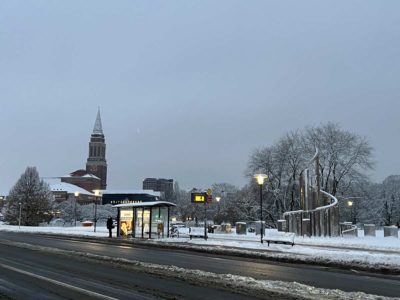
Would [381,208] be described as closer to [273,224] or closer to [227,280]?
[273,224]

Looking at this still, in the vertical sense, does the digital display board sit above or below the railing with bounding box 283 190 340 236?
above

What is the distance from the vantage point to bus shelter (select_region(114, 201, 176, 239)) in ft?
118

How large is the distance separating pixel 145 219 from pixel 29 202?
44100 mm

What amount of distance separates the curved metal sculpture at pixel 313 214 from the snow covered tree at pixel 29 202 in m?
47.1

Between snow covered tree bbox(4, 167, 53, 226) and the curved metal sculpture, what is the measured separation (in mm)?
47055

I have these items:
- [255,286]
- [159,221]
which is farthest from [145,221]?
[255,286]

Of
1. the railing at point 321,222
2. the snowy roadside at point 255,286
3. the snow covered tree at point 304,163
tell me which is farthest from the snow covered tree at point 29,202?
the snowy roadside at point 255,286

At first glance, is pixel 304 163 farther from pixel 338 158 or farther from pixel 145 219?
pixel 145 219

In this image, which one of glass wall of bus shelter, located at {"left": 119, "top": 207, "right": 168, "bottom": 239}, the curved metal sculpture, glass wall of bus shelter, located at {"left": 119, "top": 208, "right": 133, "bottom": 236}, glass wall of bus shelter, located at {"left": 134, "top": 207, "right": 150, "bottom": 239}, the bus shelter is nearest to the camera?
the bus shelter

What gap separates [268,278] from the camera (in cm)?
1306

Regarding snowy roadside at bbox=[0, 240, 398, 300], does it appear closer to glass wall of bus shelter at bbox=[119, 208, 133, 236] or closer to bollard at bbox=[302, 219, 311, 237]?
glass wall of bus shelter at bbox=[119, 208, 133, 236]

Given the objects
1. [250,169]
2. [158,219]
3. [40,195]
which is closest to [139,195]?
[40,195]

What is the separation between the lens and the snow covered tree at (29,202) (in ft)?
243

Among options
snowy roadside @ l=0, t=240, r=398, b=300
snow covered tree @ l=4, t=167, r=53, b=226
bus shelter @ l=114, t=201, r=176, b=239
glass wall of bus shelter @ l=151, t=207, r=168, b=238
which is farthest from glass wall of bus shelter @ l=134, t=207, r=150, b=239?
snow covered tree @ l=4, t=167, r=53, b=226
